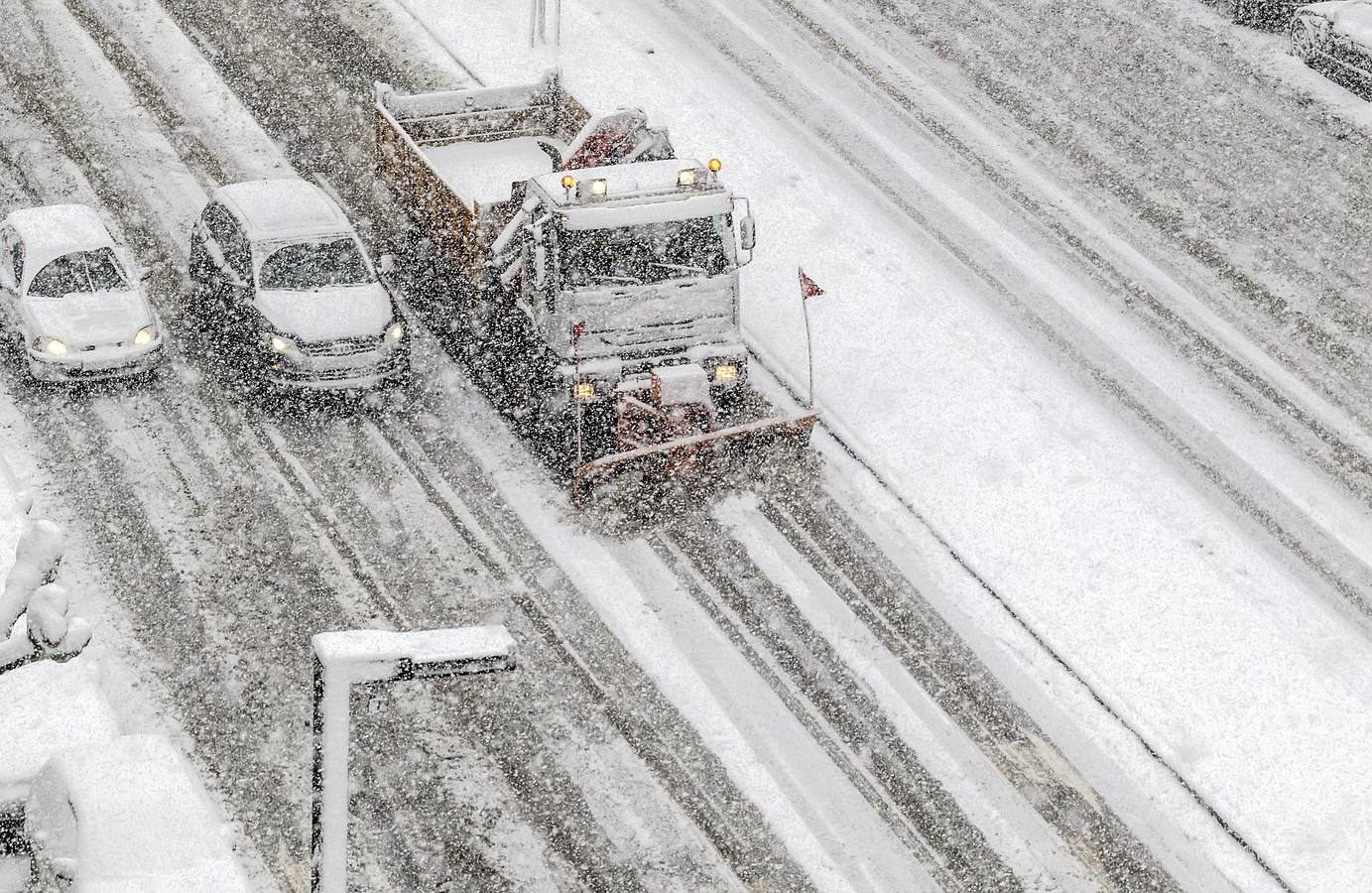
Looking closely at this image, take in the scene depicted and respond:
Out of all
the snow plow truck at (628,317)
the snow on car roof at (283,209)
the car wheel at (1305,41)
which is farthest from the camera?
the car wheel at (1305,41)

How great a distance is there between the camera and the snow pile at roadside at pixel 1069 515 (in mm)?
12945

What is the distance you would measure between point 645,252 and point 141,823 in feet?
24.7

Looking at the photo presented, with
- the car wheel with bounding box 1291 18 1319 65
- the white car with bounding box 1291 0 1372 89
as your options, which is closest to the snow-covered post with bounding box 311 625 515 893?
the white car with bounding box 1291 0 1372 89

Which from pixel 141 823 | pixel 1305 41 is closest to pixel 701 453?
pixel 141 823

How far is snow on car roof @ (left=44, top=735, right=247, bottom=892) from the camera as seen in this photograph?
890 centimetres

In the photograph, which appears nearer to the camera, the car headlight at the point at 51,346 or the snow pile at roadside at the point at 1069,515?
the snow pile at roadside at the point at 1069,515

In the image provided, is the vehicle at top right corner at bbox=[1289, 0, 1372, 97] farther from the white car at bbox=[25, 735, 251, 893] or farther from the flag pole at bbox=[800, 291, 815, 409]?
the white car at bbox=[25, 735, 251, 893]

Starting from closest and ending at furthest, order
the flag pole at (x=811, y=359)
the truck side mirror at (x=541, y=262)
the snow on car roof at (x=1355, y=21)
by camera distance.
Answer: the truck side mirror at (x=541, y=262), the flag pole at (x=811, y=359), the snow on car roof at (x=1355, y=21)

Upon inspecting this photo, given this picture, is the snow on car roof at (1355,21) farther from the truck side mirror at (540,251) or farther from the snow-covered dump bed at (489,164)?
the truck side mirror at (540,251)

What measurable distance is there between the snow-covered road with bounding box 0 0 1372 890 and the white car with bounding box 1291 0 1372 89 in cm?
548

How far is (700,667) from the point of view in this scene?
1336 centimetres

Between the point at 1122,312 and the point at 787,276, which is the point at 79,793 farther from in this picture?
the point at 1122,312

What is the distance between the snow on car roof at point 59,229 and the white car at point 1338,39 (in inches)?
697

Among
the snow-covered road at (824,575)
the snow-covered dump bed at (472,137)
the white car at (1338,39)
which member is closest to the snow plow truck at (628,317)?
the snow-covered road at (824,575)
